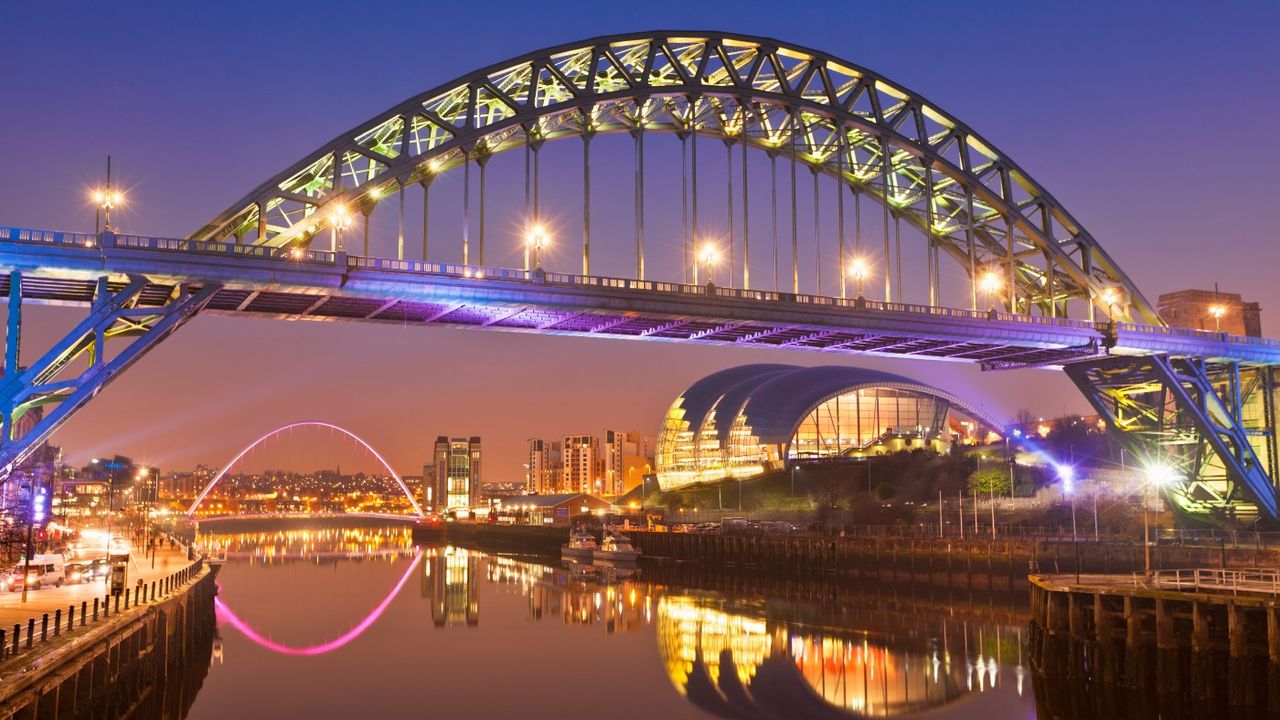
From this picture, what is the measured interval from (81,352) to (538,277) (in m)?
17.1

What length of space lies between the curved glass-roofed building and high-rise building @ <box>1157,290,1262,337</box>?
43976 mm

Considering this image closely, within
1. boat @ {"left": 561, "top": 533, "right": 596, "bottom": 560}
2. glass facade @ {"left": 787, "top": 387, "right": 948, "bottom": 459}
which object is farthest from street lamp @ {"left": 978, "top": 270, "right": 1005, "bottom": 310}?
glass facade @ {"left": 787, "top": 387, "right": 948, "bottom": 459}

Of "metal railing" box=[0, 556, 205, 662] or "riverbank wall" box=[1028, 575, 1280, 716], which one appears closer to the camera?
"metal railing" box=[0, 556, 205, 662]

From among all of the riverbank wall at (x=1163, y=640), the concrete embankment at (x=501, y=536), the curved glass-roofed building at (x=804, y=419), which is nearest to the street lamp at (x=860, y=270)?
the riverbank wall at (x=1163, y=640)

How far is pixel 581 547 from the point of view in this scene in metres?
100

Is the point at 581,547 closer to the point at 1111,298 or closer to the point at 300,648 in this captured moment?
the point at 300,648

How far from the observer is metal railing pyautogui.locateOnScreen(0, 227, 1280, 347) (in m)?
36.8

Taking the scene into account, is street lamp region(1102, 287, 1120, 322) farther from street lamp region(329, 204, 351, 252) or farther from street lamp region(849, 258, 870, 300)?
street lamp region(329, 204, 351, 252)

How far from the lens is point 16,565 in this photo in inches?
2029

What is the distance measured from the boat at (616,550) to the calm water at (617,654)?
1406cm

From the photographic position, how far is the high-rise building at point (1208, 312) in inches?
2832

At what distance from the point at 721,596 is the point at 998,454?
40.3m

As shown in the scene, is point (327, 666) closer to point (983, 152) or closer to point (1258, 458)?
point (983, 152)

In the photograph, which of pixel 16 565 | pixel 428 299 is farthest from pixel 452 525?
pixel 428 299
